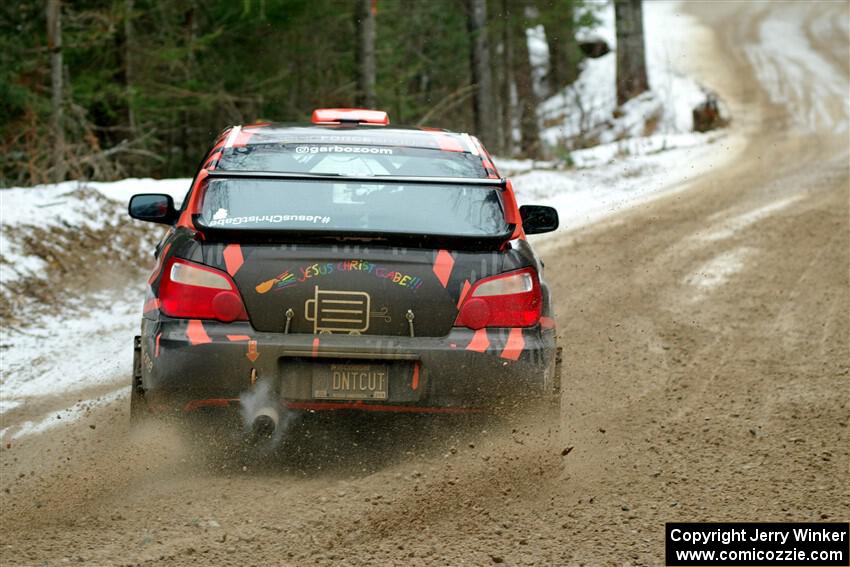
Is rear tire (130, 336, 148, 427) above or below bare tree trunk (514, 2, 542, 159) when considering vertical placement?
below

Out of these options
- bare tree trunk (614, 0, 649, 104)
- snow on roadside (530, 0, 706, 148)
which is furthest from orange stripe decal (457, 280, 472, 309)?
bare tree trunk (614, 0, 649, 104)

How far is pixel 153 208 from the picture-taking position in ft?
20.3

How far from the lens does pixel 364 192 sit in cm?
544

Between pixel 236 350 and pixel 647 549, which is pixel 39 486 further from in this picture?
pixel 647 549

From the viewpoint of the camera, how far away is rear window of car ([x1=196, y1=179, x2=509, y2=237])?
16.5ft

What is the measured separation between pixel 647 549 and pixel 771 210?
9160 mm

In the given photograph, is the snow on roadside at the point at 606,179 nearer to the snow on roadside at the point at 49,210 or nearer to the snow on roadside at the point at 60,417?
the snow on roadside at the point at 49,210

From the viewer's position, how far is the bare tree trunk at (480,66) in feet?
76.5

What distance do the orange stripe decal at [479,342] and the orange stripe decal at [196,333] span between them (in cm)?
119

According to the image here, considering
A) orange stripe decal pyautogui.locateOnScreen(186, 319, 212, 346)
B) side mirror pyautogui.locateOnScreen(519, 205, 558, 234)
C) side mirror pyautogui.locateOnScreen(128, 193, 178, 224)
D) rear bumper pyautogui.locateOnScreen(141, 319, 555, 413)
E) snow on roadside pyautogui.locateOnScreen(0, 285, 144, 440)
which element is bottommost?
snow on roadside pyautogui.locateOnScreen(0, 285, 144, 440)

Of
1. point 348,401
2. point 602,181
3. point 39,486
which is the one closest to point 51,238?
point 39,486

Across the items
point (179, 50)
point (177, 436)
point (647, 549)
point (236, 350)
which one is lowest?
point (647, 549)

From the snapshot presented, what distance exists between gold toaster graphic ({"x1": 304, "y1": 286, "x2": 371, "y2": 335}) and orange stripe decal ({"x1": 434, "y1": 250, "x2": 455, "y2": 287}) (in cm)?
35

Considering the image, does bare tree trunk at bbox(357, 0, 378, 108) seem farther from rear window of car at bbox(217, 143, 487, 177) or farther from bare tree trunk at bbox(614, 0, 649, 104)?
rear window of car at bbox(217, 143, 487, 177)
